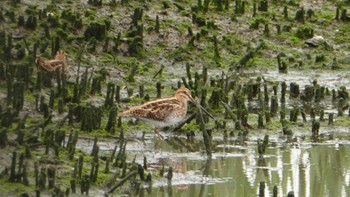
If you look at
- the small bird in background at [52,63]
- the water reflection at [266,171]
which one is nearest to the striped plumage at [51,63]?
the small bird in background at [52,63]

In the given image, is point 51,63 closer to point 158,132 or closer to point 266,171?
point 158,132

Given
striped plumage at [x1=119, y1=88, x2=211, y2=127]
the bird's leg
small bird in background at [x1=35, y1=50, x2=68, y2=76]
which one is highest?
small bird in background at [x1=35, y1=50, x2=68, y2=76]

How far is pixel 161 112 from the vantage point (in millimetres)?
13102

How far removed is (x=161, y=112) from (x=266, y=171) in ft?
6.07

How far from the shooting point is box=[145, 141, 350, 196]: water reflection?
10.8 metres

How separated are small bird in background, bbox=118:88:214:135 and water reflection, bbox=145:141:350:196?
366mm

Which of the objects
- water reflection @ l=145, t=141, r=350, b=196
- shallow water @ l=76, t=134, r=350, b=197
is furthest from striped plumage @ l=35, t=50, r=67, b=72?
water reflection @ l=145, t=141, r=350, b=196

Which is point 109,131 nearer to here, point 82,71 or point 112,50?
point 82,71

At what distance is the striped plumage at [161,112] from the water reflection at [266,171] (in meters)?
0.36

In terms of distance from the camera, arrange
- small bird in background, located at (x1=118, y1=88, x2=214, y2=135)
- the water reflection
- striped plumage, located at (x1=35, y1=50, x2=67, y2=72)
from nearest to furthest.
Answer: the water reflection
small bird in background, located at (x1=118, y1=88, x2=214, y2=135)
striped plumage, located at (x1=35, y1=50, x2=67, y2=72)

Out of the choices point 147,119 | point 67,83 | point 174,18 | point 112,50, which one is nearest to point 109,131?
point 147,119

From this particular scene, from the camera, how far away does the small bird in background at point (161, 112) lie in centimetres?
1312

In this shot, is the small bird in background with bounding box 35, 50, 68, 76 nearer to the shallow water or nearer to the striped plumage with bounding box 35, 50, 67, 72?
the striped plumage with bounding box 35, 50, 67, 72

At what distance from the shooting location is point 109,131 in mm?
12789
